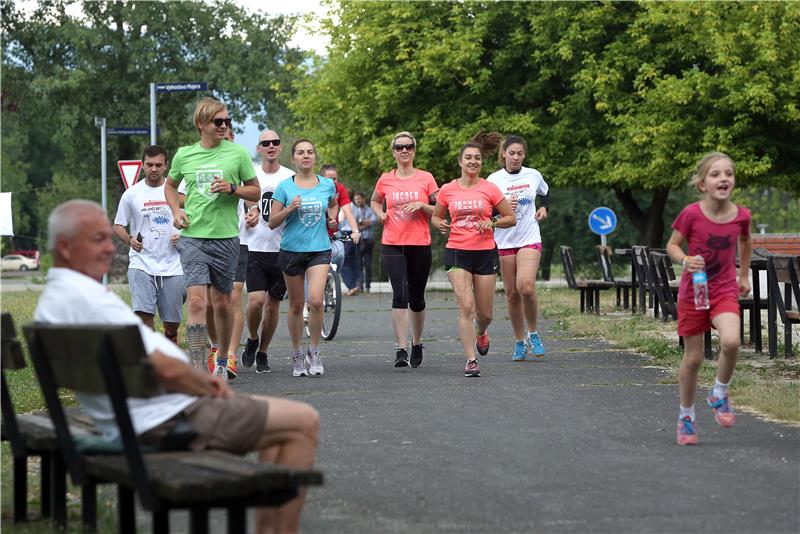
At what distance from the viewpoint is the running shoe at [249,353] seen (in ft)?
45.0

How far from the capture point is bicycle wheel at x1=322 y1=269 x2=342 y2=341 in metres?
17.3

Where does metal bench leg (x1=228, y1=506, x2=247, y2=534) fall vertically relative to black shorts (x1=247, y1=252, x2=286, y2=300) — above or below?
below

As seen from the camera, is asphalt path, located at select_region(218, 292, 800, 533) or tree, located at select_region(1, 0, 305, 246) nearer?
asphalt path, located at select_region(218, 292, 800, 533)

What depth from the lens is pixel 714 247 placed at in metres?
8.72

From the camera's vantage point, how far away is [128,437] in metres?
4.85

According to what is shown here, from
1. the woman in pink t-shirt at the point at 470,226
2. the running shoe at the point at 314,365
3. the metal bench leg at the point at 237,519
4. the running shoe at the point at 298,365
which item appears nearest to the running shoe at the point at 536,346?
the woman in pink t-shirt at the point at 470,226

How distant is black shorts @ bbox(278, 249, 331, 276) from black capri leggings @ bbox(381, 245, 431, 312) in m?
0.83

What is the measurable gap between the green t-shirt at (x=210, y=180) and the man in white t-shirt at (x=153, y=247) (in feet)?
1.75

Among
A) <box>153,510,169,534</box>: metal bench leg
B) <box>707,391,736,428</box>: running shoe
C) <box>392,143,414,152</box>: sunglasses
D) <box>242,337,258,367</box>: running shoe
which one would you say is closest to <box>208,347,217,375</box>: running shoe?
<box>242,337,258,367</box>: running shoe

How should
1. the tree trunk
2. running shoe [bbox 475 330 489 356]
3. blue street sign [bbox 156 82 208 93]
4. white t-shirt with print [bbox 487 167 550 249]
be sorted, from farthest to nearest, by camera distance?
the tree trunk
blue street sign [bbox 156 82 208 93]
white t-shirt with print [bbox 487 167 550 249]
running shoe [bbox 475 330 489 356]

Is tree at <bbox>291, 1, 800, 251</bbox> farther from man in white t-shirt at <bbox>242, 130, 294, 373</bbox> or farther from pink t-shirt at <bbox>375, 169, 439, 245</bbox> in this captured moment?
man in white t-shirt at <bbox>242, 130, 294, 373</bbox>

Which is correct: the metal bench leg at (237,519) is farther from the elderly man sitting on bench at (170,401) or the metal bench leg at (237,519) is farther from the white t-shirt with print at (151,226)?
the white t-shirt with print at (151,226)

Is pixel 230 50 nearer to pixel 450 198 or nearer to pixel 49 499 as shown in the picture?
pixel 450 198

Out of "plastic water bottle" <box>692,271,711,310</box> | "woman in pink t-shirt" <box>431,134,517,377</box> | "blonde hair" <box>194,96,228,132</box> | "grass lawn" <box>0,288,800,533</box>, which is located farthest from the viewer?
"woman in pink t-shirt" <box>431,134,517,377</box>
